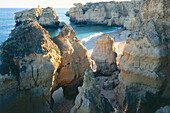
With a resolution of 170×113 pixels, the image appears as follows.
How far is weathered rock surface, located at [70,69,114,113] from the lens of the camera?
4098mm

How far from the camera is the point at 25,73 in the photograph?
200 inches

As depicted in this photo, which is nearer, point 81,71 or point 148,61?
point 148,61

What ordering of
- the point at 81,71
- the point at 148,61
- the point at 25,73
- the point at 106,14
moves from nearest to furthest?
the point at 25,73 < the point at 148,61 < the point at 81,71 < the point at 106,14

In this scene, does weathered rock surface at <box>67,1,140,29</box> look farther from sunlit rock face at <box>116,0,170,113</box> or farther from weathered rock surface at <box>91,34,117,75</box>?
sunlit rock face at <box>116,0,170,113</box>

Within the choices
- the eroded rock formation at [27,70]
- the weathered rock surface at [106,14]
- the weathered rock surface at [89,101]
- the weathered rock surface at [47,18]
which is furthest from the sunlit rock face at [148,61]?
the weathered rock surface at [47,18]

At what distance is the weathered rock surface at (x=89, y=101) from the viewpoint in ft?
13.4

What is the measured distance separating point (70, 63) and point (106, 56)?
4207 millimetres

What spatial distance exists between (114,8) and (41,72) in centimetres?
4645

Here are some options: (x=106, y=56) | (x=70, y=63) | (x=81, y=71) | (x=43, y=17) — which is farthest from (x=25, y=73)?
(x=43, y=17)

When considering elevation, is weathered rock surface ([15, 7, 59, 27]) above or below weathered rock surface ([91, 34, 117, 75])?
above

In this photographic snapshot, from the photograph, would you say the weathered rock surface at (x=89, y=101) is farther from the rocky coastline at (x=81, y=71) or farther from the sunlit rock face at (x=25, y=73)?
the sunlit rock face at (x=25, y=73)

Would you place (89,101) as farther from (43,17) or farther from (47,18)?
(47,18)

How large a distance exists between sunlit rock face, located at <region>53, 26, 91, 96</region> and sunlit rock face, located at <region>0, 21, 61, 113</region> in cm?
114

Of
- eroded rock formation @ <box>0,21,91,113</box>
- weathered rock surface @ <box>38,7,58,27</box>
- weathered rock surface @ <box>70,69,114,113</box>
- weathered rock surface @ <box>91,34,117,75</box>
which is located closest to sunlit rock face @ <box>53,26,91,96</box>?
eroded rock formation @ <box>0,21,91,113</box>
